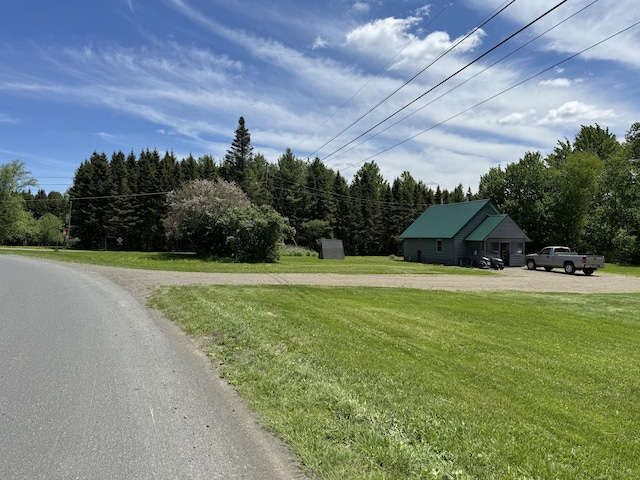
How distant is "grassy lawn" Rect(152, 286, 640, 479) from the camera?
11.8 feet

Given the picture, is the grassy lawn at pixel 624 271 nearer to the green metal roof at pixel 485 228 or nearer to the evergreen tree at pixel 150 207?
the green metal roof at pixel 485 228

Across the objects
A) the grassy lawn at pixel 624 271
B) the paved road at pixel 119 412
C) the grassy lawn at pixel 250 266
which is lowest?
the grassy lawn at pixel 624 271

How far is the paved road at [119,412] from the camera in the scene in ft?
11.1

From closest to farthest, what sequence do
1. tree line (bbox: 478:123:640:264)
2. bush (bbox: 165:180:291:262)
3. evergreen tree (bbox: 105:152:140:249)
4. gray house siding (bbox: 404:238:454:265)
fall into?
bush (bbox: 165:180:291:262) → gray house siding (bbox: 404:238:454:265) → tree line (bbox: 478:123:640:264) → evergreen tree (bbox: 105:152:140:249)

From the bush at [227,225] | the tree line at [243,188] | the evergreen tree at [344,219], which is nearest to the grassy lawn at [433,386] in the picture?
the bush at [227,225]

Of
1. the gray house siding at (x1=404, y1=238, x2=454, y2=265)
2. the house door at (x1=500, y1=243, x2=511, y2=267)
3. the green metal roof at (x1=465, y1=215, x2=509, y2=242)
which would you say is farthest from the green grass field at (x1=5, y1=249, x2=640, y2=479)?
the gray house siding at (x1=404, y1=238, x2=454, y2=265)

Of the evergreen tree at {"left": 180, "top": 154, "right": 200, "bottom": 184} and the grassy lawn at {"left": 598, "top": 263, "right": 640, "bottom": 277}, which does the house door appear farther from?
the evergreen tree at {"left": 180, "top": 154, "right": 200, "bottom": 184}

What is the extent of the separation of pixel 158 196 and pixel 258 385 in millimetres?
64154

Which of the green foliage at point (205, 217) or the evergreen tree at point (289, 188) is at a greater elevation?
the evergreen tree at point (289, 188)

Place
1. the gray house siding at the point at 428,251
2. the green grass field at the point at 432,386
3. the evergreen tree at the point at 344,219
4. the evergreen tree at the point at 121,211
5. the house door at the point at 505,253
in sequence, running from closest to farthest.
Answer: the green grass field at the point at 432,386
the house door at the point at 505,253
the gray house siding at the point at 428,251
the evergreen tree at the point at 121,211
the evergreen tree at the point at 344,219

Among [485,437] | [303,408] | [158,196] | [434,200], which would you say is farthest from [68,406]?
[434,200]

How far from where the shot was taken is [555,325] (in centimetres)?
1086

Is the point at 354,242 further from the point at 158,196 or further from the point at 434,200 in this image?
the point at 158,196

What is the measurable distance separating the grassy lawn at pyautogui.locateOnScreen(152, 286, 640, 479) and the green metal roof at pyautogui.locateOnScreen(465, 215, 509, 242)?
2708 centimetres
